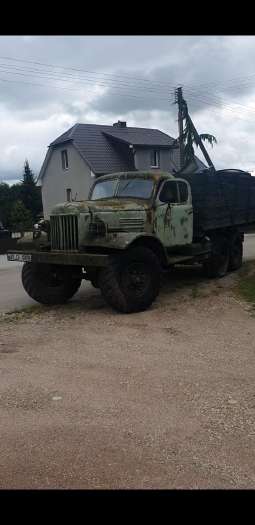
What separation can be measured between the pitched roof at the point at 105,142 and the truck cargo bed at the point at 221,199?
22.3 metres

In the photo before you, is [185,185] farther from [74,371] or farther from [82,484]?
[82,484]

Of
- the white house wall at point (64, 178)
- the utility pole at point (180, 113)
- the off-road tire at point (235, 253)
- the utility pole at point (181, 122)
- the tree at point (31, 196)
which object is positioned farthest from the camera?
the tree at point (31, 196)

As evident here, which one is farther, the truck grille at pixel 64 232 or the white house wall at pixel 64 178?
the white house wall at pixel 64 178

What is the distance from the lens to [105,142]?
119 feet

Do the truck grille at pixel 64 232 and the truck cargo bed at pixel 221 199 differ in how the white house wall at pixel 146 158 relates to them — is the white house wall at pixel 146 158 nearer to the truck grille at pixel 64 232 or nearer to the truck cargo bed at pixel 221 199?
the truck cargo bed at pixel 221 199

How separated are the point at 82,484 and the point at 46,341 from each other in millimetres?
3538

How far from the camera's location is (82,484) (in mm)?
2865

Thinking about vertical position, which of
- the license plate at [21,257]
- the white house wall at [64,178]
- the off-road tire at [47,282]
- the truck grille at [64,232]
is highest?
the white house wall at [64,178]

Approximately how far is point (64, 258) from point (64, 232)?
52 centimetres

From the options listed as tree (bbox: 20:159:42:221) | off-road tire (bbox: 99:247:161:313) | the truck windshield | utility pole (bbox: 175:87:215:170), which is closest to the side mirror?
the truck windshield

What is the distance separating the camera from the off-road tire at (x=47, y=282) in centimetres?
848

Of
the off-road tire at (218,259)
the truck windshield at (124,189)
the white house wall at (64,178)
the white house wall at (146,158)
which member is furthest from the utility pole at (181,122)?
the white house wall at (146,158)
